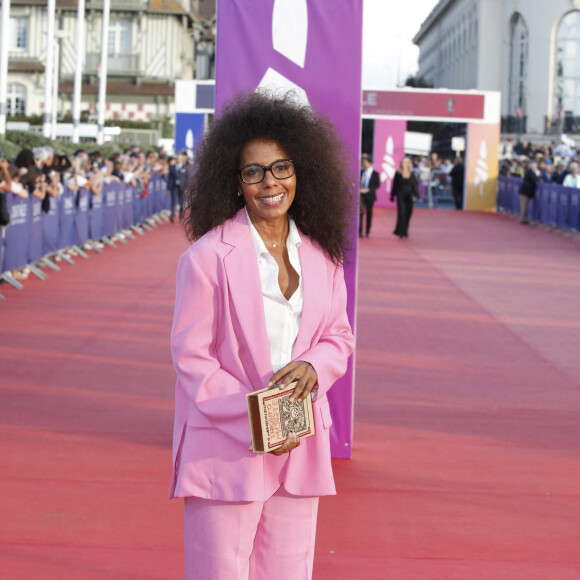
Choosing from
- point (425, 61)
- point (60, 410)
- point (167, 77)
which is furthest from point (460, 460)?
point (425, 61)

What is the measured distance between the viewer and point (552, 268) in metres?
18.6

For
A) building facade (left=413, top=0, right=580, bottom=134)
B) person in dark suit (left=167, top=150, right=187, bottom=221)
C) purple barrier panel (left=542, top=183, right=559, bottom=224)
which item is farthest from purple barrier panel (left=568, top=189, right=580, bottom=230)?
building facade (left=413, top=0, right=580, bottom=134)

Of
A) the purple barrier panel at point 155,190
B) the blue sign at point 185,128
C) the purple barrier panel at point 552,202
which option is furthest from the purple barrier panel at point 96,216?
the blue sign at point 185,128

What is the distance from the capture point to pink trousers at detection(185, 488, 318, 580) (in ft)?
10.1

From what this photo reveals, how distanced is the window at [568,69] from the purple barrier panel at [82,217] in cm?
4266

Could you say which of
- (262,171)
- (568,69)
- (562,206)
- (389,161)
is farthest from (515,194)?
(262,171)

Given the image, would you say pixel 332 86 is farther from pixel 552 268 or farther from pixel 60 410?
pixel 552 268

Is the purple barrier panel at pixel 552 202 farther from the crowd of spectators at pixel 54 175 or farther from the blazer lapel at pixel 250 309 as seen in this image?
the blazer lapel at pixel 250 309

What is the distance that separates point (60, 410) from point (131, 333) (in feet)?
11.0

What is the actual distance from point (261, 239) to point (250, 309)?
10.2 inches

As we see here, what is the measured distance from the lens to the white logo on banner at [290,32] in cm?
605

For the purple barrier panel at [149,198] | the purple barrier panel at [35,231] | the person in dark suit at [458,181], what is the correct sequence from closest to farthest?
the purple barrier panel at [35,231] < the purple barrier panel at [149,198] < the person in dark suit at [458,181]

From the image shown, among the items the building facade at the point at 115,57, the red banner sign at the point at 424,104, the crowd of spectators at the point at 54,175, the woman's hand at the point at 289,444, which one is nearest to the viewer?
the woman's hand at the point at 289,444

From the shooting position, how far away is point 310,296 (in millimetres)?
3201
